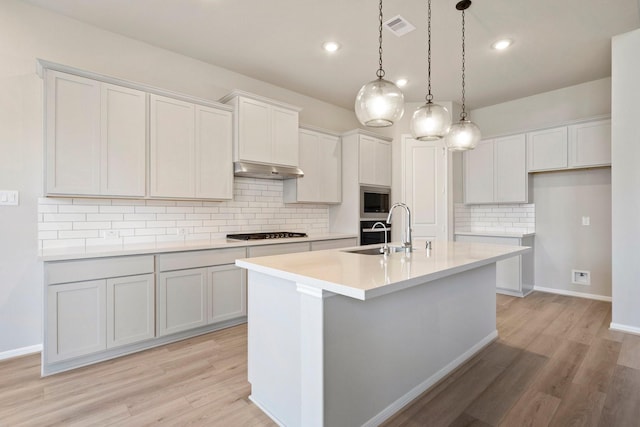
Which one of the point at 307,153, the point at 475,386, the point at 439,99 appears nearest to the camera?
the point at 475,386

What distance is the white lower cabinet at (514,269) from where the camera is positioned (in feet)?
14.3

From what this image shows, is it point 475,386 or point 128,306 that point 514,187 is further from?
point 128,306

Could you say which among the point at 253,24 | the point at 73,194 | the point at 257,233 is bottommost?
the point at 257,233

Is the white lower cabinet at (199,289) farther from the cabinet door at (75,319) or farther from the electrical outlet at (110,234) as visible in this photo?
the electrical outlet at (110,234)

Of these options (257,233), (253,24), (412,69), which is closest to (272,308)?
(257,233)

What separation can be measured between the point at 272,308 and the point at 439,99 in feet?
14.1

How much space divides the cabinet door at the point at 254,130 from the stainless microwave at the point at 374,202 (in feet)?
4.96

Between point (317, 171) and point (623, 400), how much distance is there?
3484 mm

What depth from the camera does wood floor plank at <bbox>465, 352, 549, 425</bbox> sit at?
190 cm

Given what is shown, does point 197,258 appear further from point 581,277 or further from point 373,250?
point 581,277

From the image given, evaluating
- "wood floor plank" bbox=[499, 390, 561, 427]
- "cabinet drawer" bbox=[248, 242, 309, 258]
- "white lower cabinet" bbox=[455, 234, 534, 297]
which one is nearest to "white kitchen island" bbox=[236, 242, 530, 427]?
"wood floor plank" bbox=[499, 390, 561, 427]

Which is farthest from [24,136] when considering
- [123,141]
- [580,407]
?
[580,407]

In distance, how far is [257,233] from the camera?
13.1ft

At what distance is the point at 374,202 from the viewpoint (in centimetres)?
471
